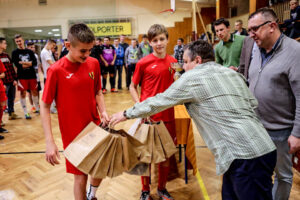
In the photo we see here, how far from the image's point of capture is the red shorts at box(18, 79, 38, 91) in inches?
209

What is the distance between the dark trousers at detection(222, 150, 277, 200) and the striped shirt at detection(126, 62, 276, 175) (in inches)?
1.8

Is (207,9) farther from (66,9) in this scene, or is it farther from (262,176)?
(262,176)

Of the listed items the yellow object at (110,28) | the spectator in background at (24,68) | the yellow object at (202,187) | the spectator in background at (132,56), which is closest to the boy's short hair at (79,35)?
the yellow object at (202,187)

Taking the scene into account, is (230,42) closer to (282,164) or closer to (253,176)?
(282,164)

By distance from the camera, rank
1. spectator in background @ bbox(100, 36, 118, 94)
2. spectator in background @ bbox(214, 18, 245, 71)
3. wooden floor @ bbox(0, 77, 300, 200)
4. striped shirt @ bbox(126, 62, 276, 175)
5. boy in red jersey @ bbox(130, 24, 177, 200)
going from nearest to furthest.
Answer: striped shirt @ bbox(126, 62, 276, 175) < boy in red jersey @ bbox(130, 24, 177, 200) < wooden floor @ bbox(0, 77, 300, 200) < spectator in background @ bbox(214, 18, 245, 71) < spectator in background @ bbox(100, 36, 118, 94)

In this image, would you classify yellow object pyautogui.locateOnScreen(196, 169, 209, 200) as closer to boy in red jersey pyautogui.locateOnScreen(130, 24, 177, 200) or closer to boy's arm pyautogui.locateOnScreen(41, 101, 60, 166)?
boy in red jersey pyautogui.locateOnScreen(130, 24, 177, 200)

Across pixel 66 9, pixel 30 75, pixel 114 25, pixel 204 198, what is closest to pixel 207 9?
pixel 114 25

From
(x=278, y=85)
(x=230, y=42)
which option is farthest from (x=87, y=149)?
(x=230, y=42)

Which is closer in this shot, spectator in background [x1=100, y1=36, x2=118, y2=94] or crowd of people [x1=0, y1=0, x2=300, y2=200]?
crowd of people [x1=0, y1=0, x2=300, y2=200]

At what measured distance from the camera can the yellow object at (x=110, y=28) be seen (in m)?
15.0

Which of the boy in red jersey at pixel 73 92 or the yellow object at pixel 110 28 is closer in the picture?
the boy in red jersey at pixel 73 92

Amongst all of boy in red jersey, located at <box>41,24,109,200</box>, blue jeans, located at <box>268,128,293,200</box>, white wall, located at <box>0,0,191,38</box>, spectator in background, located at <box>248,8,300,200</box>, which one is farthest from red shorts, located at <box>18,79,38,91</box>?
white wall, located at <box>0,0,191,38</box>

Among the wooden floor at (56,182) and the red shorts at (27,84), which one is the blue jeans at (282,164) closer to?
the wooden floor at (56,182)

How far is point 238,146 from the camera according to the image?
123 cm
